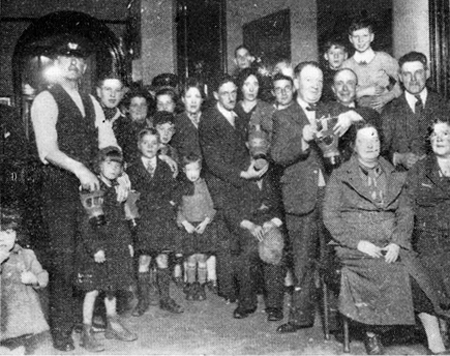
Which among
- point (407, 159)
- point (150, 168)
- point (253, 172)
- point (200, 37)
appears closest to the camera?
point (407, 159)

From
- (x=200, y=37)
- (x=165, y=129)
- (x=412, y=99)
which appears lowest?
(x=165, y=129)

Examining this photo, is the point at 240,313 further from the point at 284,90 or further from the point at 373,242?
the point at 284,90

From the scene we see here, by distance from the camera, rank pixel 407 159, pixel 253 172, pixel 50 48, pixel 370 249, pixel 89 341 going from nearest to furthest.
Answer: pixel 370 249 → pixel 89 341 → pixel 407 159 → pixel 253 172 → pixel 50 48

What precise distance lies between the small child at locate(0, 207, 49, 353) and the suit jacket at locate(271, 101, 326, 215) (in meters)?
1.63

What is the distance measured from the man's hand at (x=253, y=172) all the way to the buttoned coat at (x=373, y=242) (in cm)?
84

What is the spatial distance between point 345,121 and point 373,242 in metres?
0.78

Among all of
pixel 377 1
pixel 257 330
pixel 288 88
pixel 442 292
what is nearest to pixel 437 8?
pixel 377 1

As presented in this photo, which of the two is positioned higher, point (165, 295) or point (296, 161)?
point (296, 161)

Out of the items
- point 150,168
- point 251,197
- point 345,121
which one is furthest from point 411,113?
point 150,168

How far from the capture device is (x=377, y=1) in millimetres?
5871

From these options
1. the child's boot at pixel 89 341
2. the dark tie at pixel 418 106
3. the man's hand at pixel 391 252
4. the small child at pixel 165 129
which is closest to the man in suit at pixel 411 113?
the dark tie at pixel 418 106

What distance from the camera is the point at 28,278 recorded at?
356cm

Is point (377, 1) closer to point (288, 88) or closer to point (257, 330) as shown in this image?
point (288, 88)

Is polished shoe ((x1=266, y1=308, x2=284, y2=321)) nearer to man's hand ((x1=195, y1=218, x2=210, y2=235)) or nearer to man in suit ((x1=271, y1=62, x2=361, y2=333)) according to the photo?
man in suit ((x1=271, y1=62, x2=361, y2=333))
